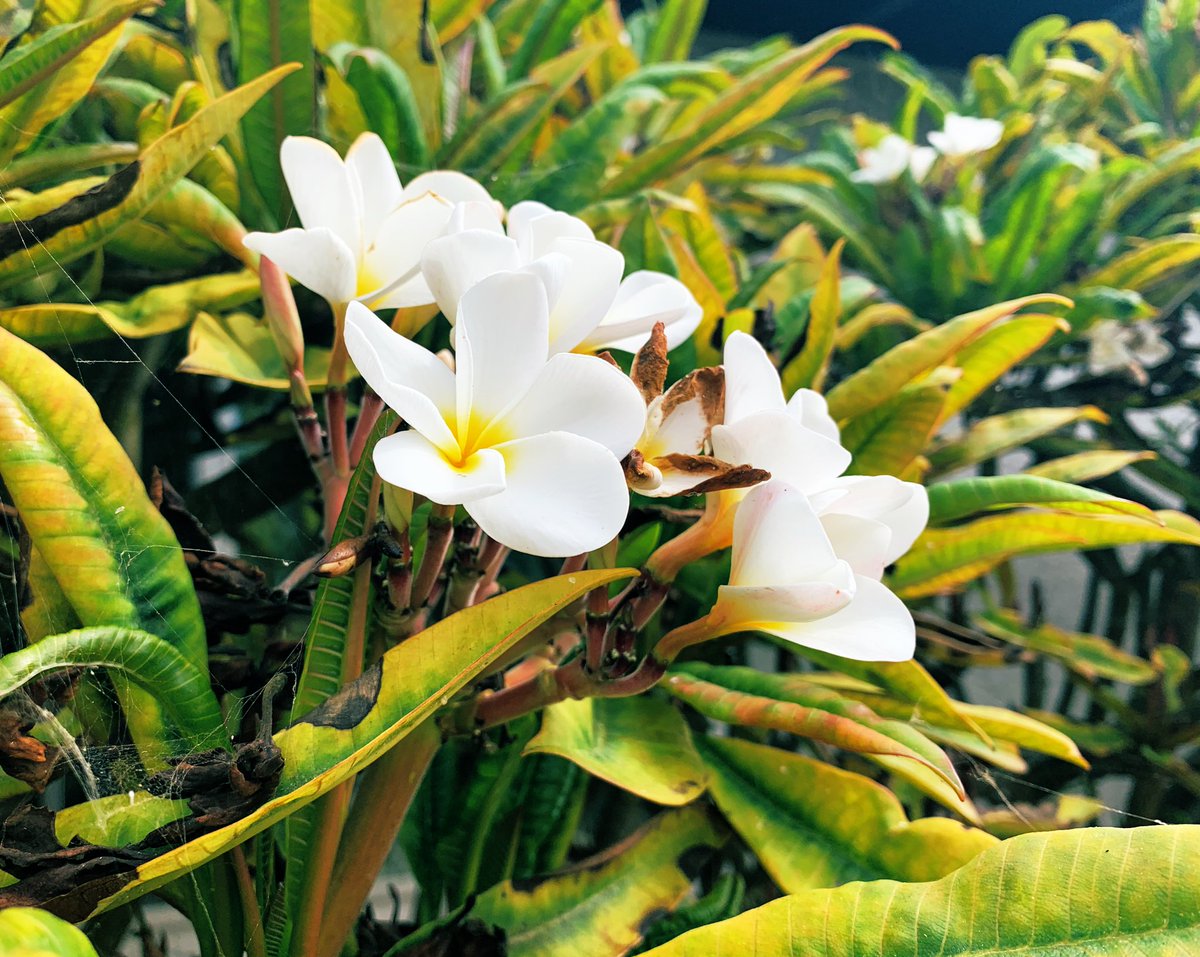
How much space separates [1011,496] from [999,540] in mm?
55

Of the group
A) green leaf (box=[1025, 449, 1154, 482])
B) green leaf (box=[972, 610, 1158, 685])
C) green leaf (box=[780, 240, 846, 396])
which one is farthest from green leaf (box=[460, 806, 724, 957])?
green leaf (box=[972, 610, 1158, 685])

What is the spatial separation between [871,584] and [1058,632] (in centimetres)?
75

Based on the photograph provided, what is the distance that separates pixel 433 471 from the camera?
0.89 feet

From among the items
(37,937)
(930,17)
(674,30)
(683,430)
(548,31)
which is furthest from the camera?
(930,17)

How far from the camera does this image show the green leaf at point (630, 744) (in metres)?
0.42

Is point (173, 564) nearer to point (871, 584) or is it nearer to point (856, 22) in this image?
point (871, 584)

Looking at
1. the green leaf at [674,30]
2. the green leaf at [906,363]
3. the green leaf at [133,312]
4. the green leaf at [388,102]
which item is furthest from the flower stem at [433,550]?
the green leaf at [674,30]

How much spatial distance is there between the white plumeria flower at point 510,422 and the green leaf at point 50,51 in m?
0.27

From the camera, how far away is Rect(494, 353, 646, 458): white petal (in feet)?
0.95

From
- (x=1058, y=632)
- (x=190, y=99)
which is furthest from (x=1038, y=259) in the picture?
(x=190, y=99)

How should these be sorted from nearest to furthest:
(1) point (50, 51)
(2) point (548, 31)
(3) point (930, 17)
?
(1) point (50, 51) → (2) point (548, 31) → (3) point (930, 17)

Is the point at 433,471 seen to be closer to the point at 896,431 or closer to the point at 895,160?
the point at 896,431

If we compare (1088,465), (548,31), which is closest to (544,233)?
(1088,465)

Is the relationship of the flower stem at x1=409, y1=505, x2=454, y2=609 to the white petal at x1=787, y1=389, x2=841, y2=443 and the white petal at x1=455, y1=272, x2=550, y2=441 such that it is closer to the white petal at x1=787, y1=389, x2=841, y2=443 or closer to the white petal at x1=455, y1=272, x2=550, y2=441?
the white petal at x1=455, y1=272, x2=550, y2=441
